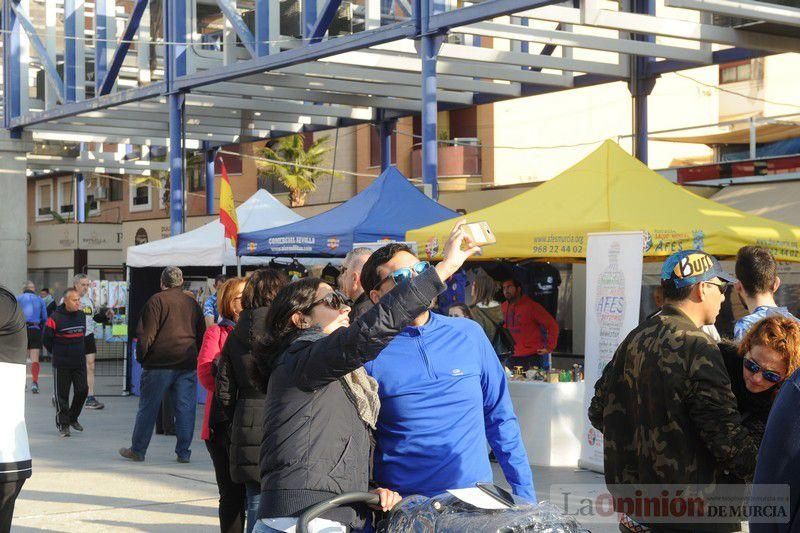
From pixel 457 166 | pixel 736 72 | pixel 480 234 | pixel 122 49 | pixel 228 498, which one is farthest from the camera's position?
pixel 736 72

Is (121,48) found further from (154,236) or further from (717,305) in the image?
(717,305)

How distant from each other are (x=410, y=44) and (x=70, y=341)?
6370 millimetres

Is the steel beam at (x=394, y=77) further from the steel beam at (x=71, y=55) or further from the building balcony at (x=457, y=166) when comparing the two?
the building balcony at (x=457, y=166)

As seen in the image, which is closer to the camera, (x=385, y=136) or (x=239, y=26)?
(x=239, y=26)

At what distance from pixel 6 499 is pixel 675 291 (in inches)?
127

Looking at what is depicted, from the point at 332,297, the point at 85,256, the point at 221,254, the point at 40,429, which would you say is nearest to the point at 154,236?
the point at 85,256

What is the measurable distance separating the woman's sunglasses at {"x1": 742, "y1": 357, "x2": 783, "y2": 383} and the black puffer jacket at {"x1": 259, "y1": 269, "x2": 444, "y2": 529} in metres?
1.20

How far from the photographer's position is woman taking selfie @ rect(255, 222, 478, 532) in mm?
3709

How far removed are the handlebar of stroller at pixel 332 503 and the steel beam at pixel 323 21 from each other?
12569 mm

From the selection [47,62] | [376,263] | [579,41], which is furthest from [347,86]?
[376,263]

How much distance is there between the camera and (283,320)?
420cm

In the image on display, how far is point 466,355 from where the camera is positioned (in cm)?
424

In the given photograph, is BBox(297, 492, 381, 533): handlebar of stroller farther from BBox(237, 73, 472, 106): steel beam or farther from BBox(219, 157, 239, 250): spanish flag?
BBox(237, 73, 472, 106): steel beam

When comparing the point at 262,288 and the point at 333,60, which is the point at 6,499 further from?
the point at 333,60
